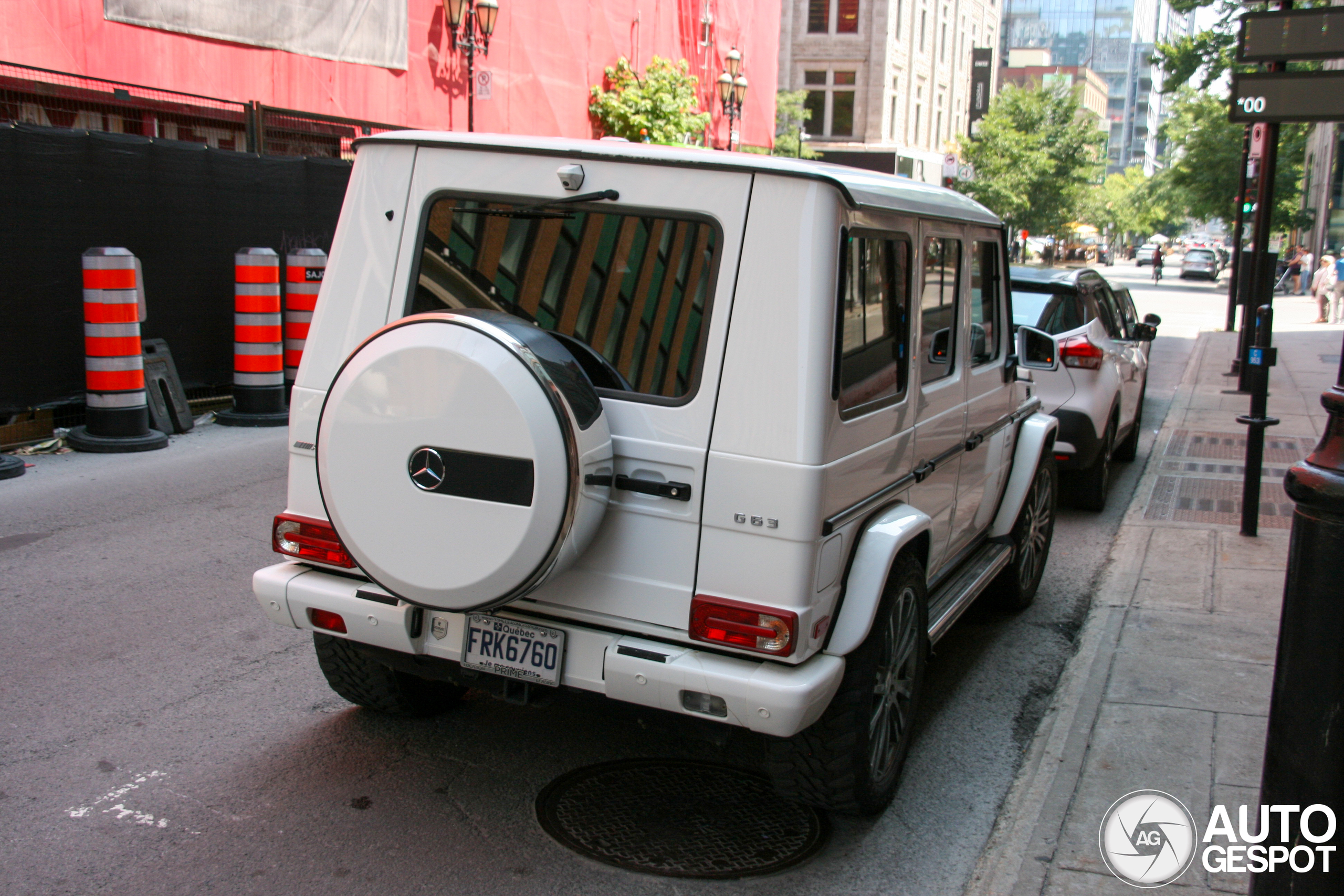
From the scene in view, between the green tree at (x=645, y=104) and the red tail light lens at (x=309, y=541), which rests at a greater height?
the green tree at (x=645, y=104)

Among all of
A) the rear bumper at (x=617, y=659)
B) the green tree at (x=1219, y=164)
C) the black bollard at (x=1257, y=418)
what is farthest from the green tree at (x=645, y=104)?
the green tree at (x=1219, y=164)

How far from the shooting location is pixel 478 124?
22.7 meters

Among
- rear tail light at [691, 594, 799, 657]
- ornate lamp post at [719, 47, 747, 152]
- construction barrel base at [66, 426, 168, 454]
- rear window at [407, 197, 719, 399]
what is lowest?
construction barrel base at [66, 426, 168, 454]

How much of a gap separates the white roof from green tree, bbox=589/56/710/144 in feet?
75.3

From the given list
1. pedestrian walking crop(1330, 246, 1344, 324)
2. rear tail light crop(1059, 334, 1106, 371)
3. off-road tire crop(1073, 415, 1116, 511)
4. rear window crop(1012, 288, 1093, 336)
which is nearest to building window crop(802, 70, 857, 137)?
pedestrian walking crop(1330, 246, 1344, 324)

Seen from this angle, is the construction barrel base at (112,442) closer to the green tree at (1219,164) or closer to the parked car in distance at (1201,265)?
the green tree at (1219,164)

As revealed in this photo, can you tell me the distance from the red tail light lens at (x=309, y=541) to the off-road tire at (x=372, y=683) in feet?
1.23

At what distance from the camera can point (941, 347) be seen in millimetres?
4531

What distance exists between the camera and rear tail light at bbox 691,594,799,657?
3.28m

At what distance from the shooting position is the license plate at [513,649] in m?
3.52

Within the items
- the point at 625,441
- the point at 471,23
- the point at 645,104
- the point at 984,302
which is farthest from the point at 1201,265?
the point at 625,441

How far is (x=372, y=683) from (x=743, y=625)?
168 centimetres

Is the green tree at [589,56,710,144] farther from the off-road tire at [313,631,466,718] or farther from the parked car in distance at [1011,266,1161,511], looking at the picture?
the off-road tire at [313,631,466,718]

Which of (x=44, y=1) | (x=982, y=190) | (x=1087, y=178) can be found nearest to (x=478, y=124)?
(x=44, y=1)
